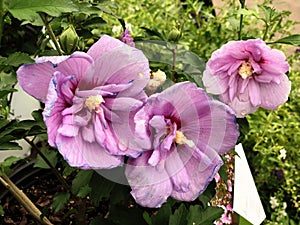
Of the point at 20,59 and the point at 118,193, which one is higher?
Result: the point at 20,59

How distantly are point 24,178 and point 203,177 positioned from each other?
81 centimetres

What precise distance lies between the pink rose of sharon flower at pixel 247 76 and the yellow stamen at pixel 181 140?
5.5 inches

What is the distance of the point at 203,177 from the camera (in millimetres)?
555

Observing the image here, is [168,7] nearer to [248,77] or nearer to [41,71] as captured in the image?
[248,77]

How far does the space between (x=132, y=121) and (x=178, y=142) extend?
53mm

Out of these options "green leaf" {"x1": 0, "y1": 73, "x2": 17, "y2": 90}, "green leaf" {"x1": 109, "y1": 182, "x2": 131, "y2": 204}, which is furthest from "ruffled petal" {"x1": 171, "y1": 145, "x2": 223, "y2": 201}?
"green leaf" {"x1": 0, "y1": 73, "x2": 17, "y2": 90}

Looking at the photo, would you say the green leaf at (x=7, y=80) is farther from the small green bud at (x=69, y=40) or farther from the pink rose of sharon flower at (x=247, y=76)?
the pink rose of sharon flower at (x=247, y=76)

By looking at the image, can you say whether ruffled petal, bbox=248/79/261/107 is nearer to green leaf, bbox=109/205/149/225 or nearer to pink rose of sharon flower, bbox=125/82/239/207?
pink rose of sharon flower, bbox=125/82/239/207

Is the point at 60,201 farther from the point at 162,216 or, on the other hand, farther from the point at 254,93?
the point at 254,93

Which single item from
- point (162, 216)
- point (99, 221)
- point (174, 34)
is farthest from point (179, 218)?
point (174, 34)

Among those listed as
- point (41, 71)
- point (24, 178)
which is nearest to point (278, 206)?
point (24, 178)

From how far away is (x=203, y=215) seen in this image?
0.76 metres

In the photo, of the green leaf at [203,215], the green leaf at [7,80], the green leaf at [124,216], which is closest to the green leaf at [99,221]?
the green leaf at [124,216]

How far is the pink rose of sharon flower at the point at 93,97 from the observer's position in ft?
1.70
